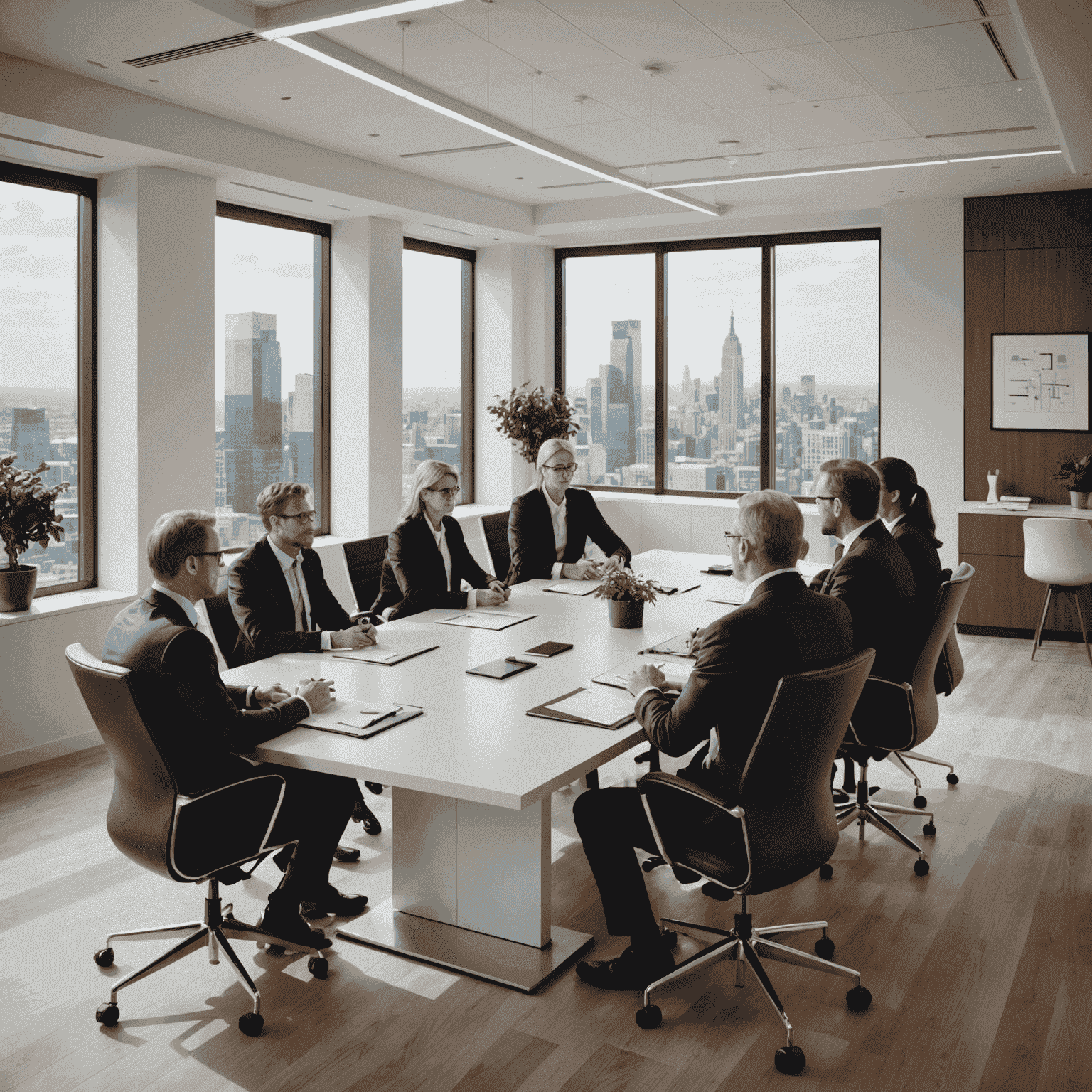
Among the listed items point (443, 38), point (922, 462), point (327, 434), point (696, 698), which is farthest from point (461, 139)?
point (696, 698)

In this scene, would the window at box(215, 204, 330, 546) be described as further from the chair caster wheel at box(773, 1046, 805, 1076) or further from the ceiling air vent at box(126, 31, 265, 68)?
the chair caster wheel at box(773, 1046, 805, 1076)

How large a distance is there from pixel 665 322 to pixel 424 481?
5413 mm

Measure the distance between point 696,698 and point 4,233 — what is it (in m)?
4.95

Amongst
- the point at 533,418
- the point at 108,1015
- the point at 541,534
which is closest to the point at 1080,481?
the point at 533,418

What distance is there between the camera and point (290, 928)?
3.47 metres

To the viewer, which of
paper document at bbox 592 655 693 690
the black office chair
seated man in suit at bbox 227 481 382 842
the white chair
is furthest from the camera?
the white chair

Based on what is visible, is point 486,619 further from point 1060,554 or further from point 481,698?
point 1060,554

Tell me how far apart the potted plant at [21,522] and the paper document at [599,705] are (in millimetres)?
3139

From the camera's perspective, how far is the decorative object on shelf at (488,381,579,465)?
9.09 metres

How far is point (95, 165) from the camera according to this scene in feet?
20.1

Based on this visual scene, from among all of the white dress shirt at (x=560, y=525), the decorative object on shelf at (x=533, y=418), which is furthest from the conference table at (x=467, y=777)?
the decorative object on shelf at (x=533, y=418)

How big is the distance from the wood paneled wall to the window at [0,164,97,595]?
6.29 meters

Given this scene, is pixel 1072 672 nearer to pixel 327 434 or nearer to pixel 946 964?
pixel 946 964

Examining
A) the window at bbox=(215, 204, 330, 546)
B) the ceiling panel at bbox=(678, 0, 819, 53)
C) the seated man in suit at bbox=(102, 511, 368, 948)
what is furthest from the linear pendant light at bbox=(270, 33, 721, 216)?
the window at bbox=(215, 204, 330, 546)
